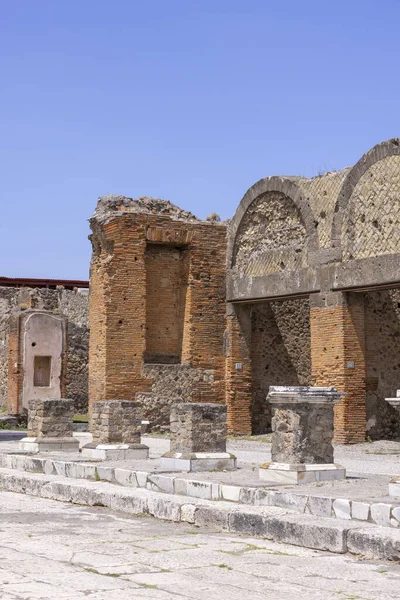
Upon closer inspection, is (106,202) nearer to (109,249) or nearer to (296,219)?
(109,249)

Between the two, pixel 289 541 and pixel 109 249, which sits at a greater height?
pixel 109 249

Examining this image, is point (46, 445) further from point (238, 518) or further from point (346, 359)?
point (238, 518)

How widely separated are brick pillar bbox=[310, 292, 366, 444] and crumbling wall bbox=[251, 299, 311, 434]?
2.74m

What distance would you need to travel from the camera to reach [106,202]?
19.0 m

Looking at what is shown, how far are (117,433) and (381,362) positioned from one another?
606 cm

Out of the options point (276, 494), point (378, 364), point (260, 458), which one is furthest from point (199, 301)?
point (276, 494)

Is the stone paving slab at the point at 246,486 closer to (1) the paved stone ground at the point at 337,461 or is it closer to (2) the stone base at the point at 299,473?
(1) the paved stone ground at the point at 337,461

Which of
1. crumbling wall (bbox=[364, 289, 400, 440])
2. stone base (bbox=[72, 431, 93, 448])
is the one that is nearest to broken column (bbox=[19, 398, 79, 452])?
stone base (bbox=[72, 431, 93, 448])

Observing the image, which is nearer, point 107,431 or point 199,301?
point 107,431

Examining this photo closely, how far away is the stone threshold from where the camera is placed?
6910 millimetres

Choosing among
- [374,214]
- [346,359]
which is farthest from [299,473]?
[374,214]

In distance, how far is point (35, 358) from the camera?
75.6 feet

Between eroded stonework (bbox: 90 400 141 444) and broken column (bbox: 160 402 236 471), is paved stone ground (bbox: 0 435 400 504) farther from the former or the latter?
eroded stonework (bbox: 90 400 141 444)

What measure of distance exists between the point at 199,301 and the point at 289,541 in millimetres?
12654
